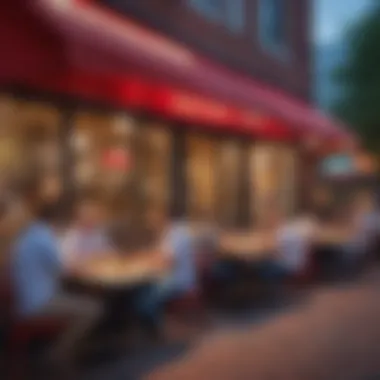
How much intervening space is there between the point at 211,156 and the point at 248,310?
0.36 m

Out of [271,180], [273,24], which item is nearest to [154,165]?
[271,180]

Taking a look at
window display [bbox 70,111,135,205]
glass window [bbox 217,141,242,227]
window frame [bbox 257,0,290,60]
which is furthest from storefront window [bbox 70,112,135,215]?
window frame [bbox 257,0,290,60]

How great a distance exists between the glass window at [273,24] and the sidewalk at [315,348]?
42 centimetres

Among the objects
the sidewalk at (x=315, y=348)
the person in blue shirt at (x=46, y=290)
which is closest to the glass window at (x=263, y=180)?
the sidewalk at (x=315, y=348)

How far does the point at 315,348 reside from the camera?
169 centimetres

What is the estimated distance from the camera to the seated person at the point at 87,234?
155 cm

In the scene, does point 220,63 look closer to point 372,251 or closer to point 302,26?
point 302,26

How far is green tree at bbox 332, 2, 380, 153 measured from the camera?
4.68 feet

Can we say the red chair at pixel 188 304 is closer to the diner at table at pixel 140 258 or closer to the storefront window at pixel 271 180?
the diner at table at pixel 140 258

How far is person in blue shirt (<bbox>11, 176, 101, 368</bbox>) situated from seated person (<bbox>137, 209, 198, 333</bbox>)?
0.33 feet

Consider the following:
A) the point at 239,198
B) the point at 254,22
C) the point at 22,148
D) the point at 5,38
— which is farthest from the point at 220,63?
the point at 5,38

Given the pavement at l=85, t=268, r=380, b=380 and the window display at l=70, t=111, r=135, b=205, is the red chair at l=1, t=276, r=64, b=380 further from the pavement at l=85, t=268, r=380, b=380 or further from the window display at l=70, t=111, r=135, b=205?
the window display at l=70, t=111, r=135, b=205

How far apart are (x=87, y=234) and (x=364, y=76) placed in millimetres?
525

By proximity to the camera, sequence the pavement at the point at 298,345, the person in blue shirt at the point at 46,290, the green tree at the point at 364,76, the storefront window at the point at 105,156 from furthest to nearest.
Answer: the person in blue shirt at the point at 46,290 → the pavement at the point at 298,345 → the storefront window at the point at 105,156 → the green tree at the point at 364,76
